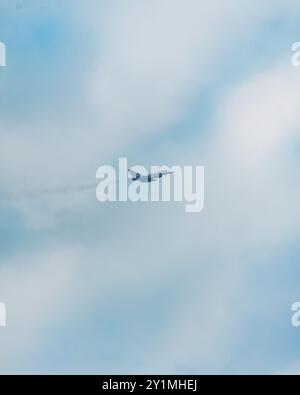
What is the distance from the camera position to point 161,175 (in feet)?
79.9

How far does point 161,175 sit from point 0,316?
7656 mm
